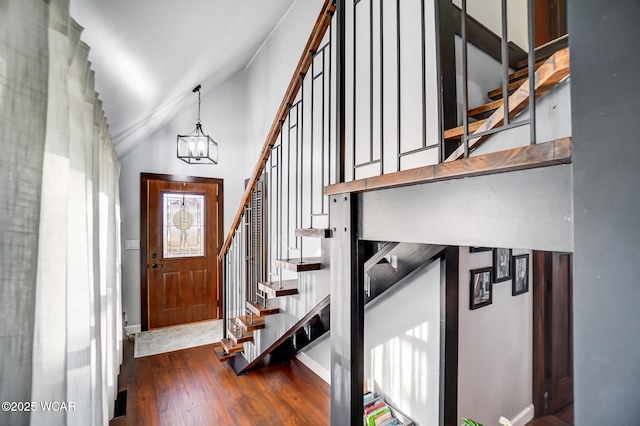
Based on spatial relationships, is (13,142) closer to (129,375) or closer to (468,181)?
(468,181)

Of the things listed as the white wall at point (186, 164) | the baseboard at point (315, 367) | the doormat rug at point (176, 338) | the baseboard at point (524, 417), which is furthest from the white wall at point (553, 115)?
the white wall at point (186, 164)

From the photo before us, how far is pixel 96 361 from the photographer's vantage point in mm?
1399

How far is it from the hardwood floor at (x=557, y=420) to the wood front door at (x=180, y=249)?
391 centimetres

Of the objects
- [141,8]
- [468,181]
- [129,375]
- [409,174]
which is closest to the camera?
[468,181]

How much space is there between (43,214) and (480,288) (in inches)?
89.5

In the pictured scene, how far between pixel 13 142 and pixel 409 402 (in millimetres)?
2338

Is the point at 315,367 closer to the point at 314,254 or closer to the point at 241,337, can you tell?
the point at 241,337

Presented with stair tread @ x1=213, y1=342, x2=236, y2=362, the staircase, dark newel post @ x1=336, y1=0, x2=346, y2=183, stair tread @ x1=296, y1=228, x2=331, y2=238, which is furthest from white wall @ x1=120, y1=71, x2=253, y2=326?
stair tread @ x1=296, y1=228, x2=331, y2=238

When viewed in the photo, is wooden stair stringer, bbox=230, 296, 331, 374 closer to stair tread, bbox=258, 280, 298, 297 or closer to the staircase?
the staircase

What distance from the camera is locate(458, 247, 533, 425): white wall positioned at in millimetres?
1949

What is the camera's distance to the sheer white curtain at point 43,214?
62cm

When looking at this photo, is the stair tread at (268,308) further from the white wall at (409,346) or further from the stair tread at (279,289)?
the white wall at (409,346)

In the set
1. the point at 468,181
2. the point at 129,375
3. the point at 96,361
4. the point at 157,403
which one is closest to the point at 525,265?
the point at 468,181

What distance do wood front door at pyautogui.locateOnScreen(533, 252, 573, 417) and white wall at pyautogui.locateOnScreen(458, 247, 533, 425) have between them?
80mm
